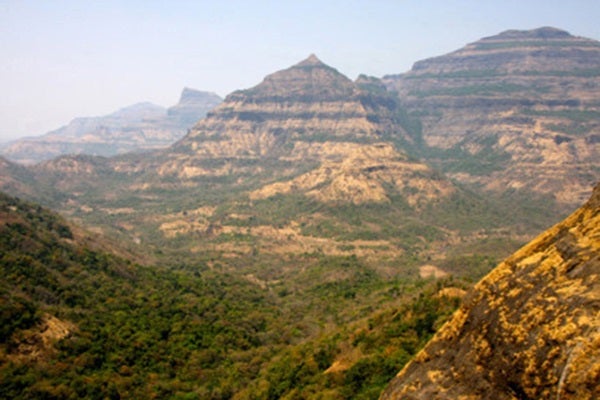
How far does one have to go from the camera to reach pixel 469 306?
53.4ft

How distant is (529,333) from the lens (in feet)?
43.6

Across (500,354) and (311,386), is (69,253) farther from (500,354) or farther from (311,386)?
(500,354)

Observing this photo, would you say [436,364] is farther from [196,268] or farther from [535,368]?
[196,268]

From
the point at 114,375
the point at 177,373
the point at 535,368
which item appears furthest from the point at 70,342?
the point at 535,368

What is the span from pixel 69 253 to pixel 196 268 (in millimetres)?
52770

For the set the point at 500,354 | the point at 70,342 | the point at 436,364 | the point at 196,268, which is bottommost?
the point at 196,268

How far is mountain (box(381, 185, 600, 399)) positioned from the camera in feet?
39.3

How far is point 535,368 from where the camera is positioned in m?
12.7

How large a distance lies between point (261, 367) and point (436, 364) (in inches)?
2404

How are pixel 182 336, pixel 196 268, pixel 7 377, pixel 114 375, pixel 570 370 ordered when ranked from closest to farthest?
pixel 570 370 → pixel 7 377 → pixel 114 375 → pixel 182 336 → pixel 196 268

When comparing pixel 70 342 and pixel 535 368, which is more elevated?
pixel 535 368

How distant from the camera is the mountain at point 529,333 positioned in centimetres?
1199

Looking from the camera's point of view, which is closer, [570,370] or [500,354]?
[570,370]

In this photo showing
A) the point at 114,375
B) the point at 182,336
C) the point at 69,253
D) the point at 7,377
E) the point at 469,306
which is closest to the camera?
the point at 469,306
